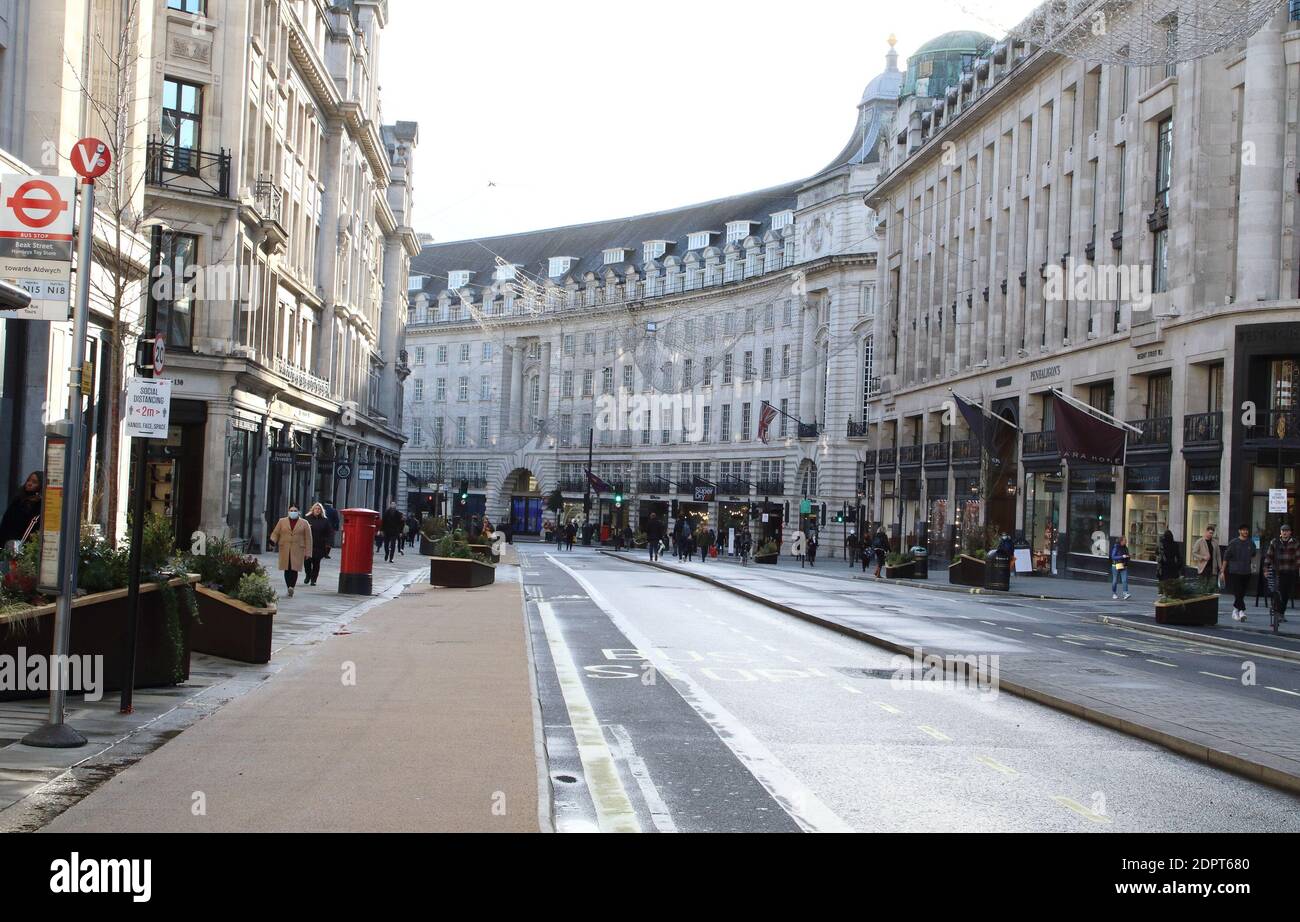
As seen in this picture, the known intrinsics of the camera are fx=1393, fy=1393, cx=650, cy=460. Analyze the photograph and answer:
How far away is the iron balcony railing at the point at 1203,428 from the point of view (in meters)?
38.5

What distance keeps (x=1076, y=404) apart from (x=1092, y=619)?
669 inches

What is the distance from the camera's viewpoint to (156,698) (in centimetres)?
1121

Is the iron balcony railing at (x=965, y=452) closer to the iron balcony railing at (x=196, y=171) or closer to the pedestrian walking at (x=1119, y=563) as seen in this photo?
the pedestrian walking at (x=1119, y=563)

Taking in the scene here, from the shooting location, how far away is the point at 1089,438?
4138cm

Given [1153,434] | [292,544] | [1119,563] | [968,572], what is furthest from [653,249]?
[292,544]

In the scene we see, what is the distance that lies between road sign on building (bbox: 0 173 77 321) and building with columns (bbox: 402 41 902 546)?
53.9m

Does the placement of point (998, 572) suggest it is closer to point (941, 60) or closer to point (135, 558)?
point (135, 558)

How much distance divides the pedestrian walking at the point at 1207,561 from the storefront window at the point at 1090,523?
19.5 feet

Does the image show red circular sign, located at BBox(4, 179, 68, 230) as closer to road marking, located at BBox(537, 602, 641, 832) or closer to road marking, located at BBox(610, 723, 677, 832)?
road marking, located at BBox(537, 602, 641, 832)

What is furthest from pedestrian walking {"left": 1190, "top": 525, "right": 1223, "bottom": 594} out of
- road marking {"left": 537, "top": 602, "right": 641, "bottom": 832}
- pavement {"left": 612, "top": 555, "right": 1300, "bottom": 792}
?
road marking {"left": 537, "top": 602, "right": 641, "bottom": 832}

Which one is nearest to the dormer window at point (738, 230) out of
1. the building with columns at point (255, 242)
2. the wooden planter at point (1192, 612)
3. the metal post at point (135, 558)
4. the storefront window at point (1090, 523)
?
the building with columns at point (255, 242)

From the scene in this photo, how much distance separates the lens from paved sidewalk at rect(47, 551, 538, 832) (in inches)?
278

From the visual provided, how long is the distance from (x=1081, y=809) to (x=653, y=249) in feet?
334
